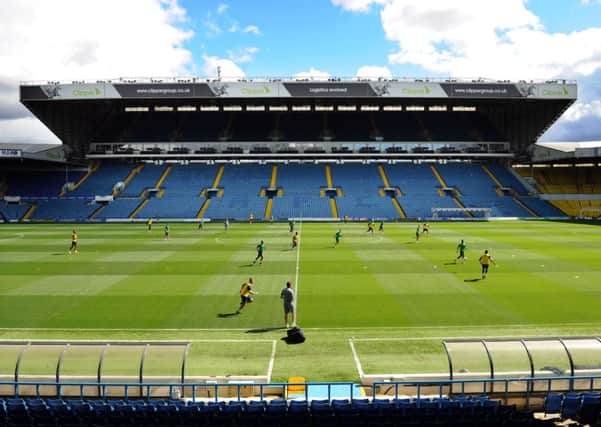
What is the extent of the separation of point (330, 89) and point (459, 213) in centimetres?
2355

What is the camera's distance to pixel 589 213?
58.2 metres

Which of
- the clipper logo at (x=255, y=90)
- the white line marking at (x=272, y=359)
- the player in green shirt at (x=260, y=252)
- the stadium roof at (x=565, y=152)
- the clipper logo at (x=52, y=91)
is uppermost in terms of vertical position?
the clipper logo at (x=255, y=90)

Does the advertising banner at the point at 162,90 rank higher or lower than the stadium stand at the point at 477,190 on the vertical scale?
higher

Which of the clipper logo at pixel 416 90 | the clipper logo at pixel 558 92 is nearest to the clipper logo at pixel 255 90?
the clipper logo at pixel 416 90

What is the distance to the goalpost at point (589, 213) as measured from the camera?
188 feet

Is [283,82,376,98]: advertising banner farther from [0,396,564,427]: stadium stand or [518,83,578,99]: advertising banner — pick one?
[0,396,564,427]: stadium stand

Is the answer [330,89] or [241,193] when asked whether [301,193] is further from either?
[330,89]

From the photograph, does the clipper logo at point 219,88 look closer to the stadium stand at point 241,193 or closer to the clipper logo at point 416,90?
the stadium stand at point 241,193

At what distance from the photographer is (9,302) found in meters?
18.3

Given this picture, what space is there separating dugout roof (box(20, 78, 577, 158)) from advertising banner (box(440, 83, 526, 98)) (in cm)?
13

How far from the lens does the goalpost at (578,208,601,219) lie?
57344 mm

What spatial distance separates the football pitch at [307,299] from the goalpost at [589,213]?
2759cm

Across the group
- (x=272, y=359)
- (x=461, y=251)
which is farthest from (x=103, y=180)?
(x=272, y=359)

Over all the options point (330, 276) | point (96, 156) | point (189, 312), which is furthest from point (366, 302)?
point (96, 156)
